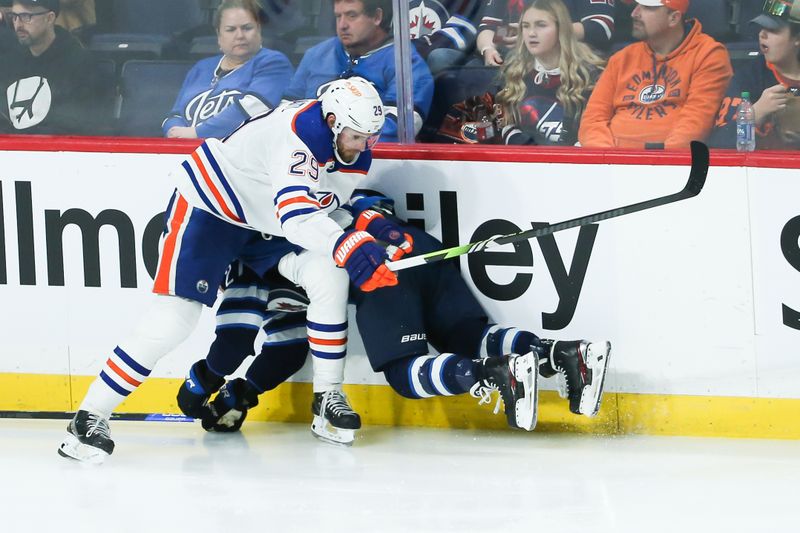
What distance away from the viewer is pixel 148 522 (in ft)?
11.3

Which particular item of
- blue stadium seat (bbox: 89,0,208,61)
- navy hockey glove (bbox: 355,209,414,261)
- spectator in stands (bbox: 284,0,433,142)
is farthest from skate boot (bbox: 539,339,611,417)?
blue stadium seat (bbox: 89,0,208,61)

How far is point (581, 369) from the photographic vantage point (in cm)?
392

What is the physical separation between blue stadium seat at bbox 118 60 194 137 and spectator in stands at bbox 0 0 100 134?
11 cm

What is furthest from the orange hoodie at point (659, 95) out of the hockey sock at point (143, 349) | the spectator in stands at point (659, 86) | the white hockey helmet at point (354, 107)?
the hockey sock at point (143, 349)

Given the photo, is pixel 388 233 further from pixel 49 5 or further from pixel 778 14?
pixel 49 5

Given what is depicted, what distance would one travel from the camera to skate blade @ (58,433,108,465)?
399 cm

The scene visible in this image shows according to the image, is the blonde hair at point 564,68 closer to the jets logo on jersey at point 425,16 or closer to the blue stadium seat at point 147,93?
the jets logo on jersey at point 425,16

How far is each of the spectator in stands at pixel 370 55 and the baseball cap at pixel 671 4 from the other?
70 cm

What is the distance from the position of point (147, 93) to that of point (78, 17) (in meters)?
0.35

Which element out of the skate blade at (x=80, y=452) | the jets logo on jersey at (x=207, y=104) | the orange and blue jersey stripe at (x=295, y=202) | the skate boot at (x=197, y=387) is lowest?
the skate blade at (x=80, y=452)

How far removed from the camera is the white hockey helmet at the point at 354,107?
382 cm

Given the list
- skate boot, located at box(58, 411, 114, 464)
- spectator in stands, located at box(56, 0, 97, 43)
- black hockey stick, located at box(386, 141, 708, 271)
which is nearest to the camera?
black hockey stick, located at box(386, 141, 708, 271)

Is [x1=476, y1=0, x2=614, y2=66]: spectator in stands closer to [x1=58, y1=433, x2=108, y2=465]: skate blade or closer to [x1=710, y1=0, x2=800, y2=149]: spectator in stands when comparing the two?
[x1=710, y1=0, x2=800, y2=149]: spectator in stands

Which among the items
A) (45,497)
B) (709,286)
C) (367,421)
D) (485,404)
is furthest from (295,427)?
(709,286)
